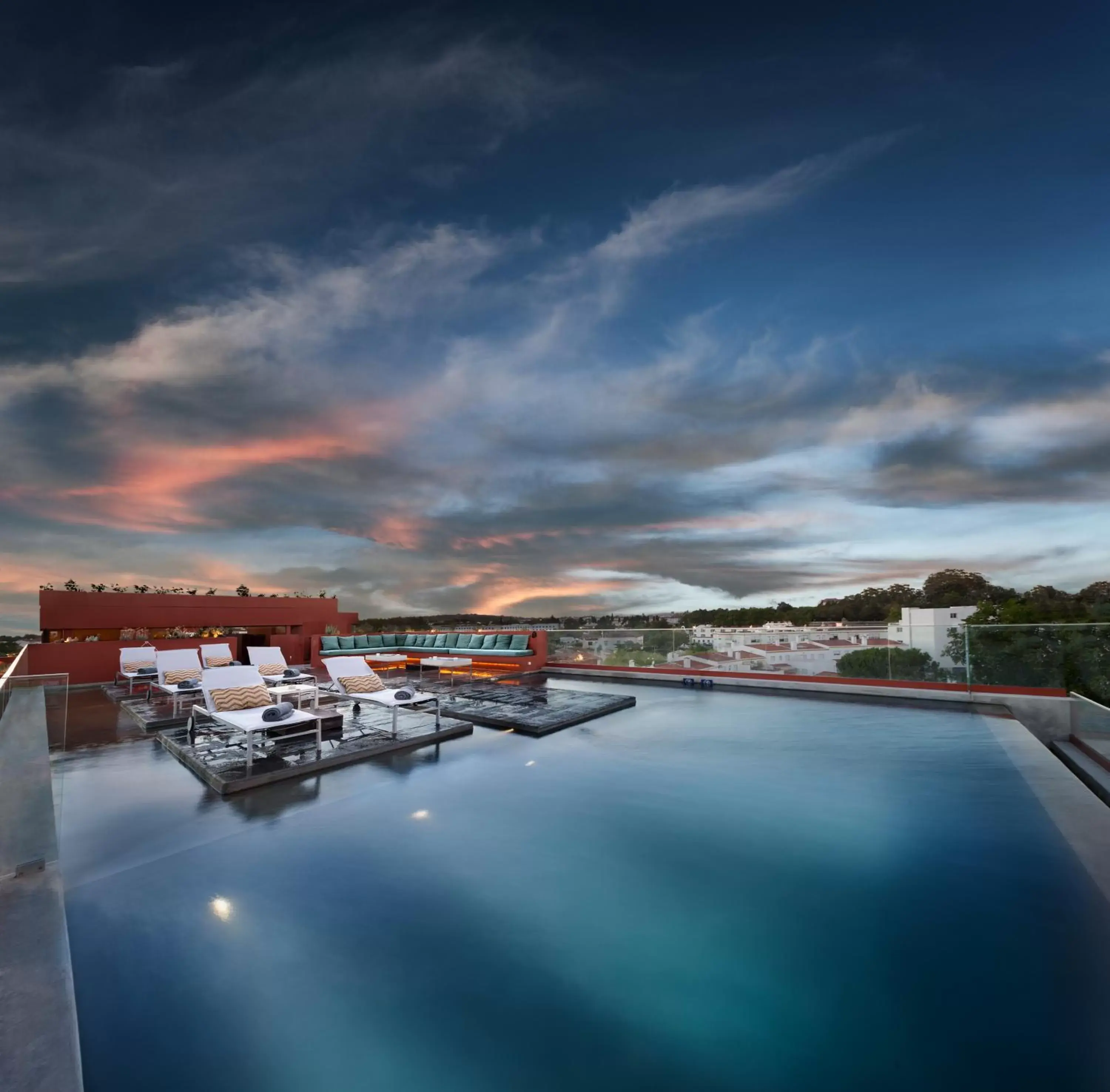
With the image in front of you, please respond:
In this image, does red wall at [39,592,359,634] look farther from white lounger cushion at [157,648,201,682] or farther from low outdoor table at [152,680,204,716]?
white lounger cushion at [157,648,201,682]

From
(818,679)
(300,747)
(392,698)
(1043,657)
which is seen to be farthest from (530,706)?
(1043,657)

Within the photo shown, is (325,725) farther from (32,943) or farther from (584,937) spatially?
(584,937)

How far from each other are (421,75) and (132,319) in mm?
5983

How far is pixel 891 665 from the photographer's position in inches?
370

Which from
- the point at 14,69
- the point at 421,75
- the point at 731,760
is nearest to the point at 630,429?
the point at 421,75

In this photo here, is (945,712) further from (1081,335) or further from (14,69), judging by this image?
(14,69)

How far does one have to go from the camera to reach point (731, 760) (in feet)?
18.2

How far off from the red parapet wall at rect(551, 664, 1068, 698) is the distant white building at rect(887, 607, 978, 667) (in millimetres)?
433

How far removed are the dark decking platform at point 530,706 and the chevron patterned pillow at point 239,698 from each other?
8.26 ft

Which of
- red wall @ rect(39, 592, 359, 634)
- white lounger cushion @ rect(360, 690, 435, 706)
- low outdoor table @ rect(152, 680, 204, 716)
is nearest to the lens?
white lounger cushion @ rect(360, 690, 435, 706)

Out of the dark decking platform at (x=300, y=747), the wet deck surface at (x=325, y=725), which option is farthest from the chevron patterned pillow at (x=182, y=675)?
the dark decking platform at (x=300, y=747)

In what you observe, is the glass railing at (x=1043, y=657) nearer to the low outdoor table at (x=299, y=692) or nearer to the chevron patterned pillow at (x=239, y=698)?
the low outdoor table at (x=299, y=692)

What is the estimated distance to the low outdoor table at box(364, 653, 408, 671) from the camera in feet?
42.4

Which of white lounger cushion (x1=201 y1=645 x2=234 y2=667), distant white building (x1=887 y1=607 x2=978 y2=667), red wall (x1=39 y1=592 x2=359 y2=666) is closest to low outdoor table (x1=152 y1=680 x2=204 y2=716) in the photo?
white lounger cushion (x1=201 y1=645 x2=234 y2=667)
